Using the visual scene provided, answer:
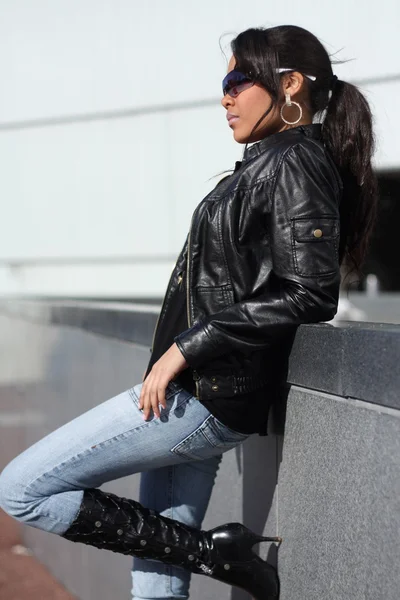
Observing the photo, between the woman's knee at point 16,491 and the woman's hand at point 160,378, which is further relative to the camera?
the woman's knee at point 16,491

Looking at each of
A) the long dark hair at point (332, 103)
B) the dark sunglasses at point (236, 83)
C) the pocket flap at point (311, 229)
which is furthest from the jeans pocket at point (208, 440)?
the dark sunglasses at point (236, 83)

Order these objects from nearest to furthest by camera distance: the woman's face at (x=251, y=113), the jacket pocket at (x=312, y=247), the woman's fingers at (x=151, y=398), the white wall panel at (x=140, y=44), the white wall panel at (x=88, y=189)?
the jacket pocket at (x=312, y=247), the woman's fingers at (x=151, y=398), the woman's face at (x=251, y=113), the white wall panel at (x=140, y=44), the white wall panel at (x=88, y=189)

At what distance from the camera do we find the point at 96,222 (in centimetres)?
995

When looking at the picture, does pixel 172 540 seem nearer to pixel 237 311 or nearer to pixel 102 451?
pixel 102 451

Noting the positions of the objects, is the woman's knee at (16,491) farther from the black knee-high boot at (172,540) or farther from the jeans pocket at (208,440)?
the jeans pocket at (208,440)

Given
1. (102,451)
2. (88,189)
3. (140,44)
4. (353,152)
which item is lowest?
(102,451)

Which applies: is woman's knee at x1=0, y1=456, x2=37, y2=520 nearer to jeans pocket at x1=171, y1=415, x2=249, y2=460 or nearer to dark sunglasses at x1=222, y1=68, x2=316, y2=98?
jeans pocket at x1=171, y1=415, x2=249, y2=460

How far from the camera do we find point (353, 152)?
2.60m

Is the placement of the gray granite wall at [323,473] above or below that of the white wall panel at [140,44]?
below

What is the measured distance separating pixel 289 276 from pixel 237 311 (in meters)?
0.16

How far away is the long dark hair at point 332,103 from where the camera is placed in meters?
2.55

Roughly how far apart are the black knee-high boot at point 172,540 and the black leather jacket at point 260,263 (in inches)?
17.5

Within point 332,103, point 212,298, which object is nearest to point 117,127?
point 332,103

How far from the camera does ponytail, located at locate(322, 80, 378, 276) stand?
260 cm
